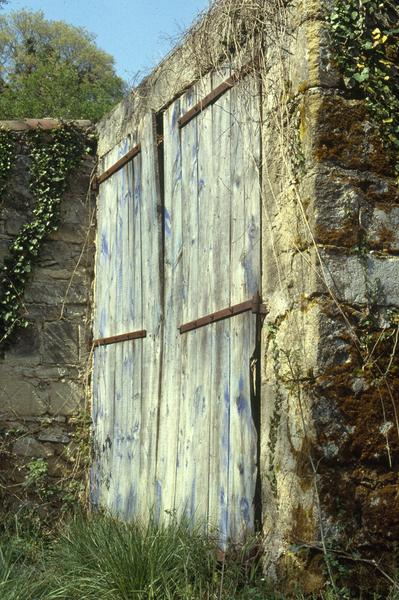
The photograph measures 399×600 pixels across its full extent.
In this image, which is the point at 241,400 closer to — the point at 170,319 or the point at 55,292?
the point at 170,319

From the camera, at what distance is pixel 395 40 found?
159 inches

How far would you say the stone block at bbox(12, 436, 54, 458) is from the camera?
627 cm

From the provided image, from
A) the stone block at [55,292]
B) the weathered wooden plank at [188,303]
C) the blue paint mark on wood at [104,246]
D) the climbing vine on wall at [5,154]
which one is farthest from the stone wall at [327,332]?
the climbing vine on wall at [5,154]

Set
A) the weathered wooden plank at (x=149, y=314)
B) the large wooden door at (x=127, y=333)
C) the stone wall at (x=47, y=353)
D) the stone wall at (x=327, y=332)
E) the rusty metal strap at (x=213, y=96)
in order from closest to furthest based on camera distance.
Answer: the stone wall at (x=327, y=332), the rusty metal strap at (x=213, y=96), the weathered wooden plank at (x=149, y=314), the large wooden door at (x=127, y=333), the stone wall at (x=47, y=353)

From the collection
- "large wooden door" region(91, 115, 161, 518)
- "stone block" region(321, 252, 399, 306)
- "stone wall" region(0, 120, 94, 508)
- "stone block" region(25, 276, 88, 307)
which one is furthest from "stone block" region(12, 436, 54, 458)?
"stone block" region(321, 252, 399, 306)

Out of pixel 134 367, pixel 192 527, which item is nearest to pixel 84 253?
pixel 134 367

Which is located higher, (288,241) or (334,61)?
(334,61)

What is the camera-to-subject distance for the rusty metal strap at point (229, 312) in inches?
161

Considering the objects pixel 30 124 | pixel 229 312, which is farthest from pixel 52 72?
pixel 229 312

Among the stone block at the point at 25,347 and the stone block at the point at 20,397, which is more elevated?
the stone block at the point at 25,347

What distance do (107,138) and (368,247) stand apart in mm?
3103

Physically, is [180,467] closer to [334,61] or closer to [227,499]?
[227,499]

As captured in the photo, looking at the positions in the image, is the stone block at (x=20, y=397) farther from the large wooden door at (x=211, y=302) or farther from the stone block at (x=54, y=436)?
the large wooden door at (x=211, y=302)

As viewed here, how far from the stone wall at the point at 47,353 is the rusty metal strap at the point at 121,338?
0.25m
